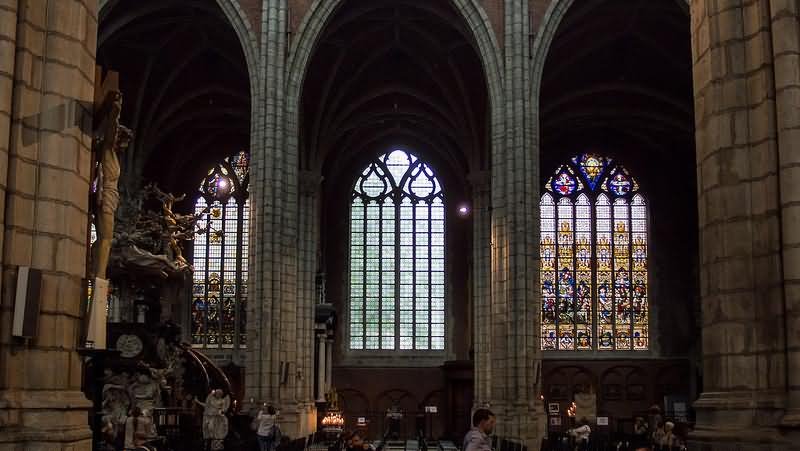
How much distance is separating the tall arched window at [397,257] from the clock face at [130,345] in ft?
62.5

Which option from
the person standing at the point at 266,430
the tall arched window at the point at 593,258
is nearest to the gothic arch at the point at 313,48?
the person standing at the point at 266,430

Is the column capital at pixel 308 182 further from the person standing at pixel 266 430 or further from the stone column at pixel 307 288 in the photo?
the person standing at pixel 266 430

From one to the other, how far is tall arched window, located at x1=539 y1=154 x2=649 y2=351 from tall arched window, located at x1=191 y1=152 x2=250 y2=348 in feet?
38.6

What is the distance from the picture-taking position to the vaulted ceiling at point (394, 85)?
31.8 metres

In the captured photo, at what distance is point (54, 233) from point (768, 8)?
6.12 metres

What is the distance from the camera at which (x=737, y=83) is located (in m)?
8.75

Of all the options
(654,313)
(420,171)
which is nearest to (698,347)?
(654,313)

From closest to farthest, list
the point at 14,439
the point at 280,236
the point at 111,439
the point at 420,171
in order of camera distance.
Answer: the point at 14,439, the point at 111,439, the point at 280,236, the point at 420,171

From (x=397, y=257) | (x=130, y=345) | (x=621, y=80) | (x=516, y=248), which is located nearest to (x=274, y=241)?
(x=130, y=345)

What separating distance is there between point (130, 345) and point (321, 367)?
13.5m

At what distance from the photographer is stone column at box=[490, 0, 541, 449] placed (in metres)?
25.7

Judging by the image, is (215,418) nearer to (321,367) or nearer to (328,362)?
(321,367)

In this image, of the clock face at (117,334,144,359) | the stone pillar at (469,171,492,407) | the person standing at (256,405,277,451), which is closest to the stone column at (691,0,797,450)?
the person standing at (256,405,277,451)

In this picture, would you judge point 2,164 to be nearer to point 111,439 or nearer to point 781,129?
point 781,129
